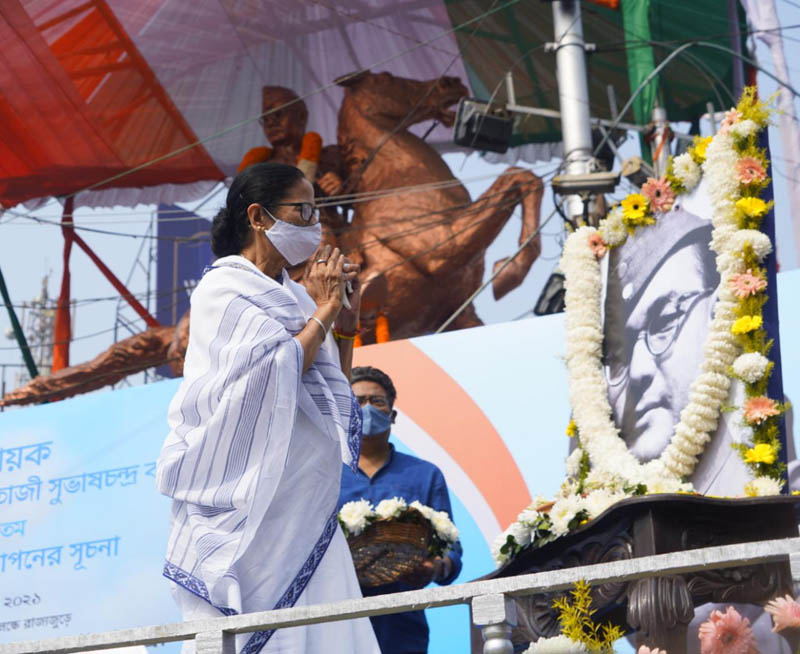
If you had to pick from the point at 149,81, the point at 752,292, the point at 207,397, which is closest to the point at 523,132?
the point at 149,81

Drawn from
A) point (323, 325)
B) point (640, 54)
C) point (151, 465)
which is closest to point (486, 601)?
point (323, 325)

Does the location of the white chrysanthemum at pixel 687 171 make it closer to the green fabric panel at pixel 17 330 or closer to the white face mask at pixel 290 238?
the white face mask at pixel 290 238

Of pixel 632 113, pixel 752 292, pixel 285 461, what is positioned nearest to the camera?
pixel 285 461

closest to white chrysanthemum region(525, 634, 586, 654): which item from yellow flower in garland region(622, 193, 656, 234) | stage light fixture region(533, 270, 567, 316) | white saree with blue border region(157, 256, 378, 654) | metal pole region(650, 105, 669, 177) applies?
white saree with blue border region(157, 256, 378, 654)

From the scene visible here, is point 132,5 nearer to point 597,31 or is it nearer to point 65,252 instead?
point 65,252

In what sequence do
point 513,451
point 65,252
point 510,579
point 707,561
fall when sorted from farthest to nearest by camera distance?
1. point 65,252
2. point 513,451
3. point 510,579
4. point 707,561

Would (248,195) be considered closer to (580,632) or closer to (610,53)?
(580,632)

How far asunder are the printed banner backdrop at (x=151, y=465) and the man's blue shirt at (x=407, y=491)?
1002 millimetres

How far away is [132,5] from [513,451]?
17.4 feet

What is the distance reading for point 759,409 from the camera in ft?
12.4

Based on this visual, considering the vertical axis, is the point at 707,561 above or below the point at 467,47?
below

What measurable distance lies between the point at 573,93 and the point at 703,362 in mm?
3642

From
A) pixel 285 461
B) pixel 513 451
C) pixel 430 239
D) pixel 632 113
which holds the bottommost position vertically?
pixel 285 461

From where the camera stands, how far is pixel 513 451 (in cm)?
557
